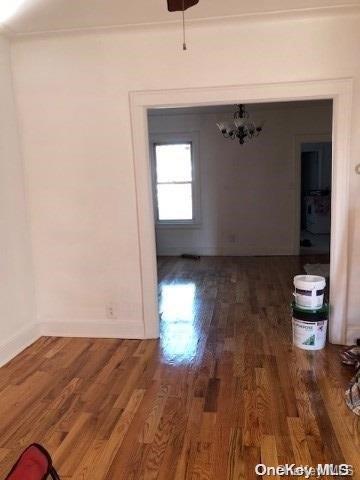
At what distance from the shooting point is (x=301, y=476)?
1777 millimetres

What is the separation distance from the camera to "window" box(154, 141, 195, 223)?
6887mm

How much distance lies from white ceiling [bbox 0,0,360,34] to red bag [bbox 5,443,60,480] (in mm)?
2648

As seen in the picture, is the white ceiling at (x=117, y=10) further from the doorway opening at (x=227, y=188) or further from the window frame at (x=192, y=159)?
the window frame at (x=192, y=159)

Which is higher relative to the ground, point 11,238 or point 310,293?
point 11,238

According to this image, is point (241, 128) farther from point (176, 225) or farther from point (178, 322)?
point (178, 322)

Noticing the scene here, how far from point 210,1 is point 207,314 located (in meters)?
2.77

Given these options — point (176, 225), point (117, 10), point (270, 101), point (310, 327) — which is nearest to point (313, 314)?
point (310, 327)

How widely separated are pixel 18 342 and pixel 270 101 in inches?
113

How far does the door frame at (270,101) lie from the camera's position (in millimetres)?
2840

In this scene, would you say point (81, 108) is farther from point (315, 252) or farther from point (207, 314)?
point (315, 252)

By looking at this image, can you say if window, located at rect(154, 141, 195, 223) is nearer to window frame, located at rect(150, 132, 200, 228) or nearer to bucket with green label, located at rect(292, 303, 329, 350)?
window frame, located at rect(150, 132, 200, 228)

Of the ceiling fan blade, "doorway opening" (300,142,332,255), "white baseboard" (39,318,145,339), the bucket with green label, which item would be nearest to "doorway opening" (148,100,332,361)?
"doorway opening" (300,142,332,255)

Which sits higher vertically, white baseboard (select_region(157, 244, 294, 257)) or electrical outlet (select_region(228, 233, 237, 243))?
electrical outlet (select_region(228, 233, 237, 243))

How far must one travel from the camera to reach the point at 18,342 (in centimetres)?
320
